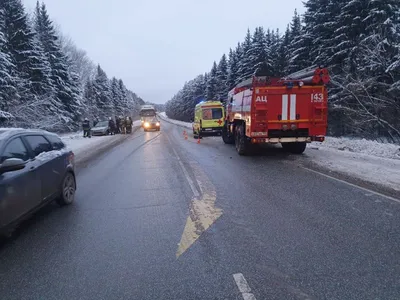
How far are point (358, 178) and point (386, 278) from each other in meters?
4.95

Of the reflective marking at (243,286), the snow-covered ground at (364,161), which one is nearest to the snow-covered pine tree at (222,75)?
the snow-covered ground at (364,161)

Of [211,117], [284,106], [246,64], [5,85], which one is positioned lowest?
[211,117]

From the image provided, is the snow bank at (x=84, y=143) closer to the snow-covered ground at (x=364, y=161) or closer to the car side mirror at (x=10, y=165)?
the snow-covered ground at (x=364, y=161)

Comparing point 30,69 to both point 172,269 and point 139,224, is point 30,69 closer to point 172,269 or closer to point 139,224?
point 139,224

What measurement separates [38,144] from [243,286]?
4264 mm

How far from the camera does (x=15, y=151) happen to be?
4613 millimetres

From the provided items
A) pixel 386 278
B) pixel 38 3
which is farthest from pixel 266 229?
pixel 38 3

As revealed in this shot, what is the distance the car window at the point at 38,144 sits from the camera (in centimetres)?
516

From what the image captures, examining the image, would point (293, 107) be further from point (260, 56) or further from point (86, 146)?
point (260, 56)

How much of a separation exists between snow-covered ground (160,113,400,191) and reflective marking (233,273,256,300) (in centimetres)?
503

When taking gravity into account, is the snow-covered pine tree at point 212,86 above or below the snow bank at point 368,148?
above

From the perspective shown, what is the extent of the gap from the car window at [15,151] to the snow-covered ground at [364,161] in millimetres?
7214

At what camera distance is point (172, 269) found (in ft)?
11.5

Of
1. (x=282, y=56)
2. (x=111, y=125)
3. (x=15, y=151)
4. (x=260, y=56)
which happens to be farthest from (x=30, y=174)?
(x=282, y=56)
